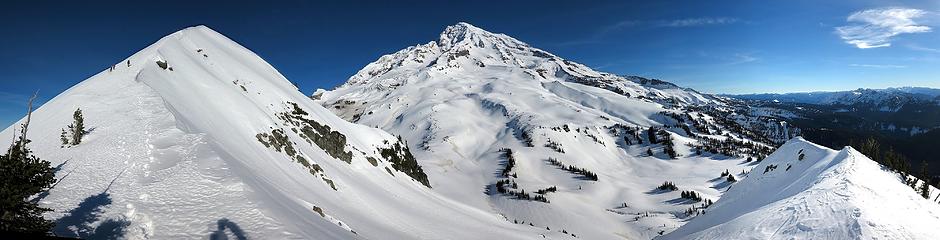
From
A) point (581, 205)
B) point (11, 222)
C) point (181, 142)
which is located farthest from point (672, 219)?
point (11, 222)

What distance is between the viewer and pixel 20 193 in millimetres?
13883

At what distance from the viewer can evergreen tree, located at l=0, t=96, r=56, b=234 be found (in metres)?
13.3

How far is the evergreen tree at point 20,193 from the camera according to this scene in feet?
43.7

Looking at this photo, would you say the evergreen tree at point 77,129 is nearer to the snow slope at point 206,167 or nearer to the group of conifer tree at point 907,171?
the snow slope at point 206,167

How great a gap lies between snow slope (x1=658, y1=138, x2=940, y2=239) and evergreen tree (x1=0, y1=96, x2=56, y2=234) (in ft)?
81.1

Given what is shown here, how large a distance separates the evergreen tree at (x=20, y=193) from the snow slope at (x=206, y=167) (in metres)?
1.28

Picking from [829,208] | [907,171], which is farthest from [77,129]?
[907,171]

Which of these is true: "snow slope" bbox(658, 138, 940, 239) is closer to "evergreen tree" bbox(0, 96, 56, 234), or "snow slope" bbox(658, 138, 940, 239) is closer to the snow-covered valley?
the snow-covered valley

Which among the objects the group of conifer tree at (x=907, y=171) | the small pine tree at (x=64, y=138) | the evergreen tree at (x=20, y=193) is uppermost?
the small pine tree at (x=64, y=138)

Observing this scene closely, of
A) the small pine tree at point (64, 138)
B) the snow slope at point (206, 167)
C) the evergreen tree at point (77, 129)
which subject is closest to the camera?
the snow slope at point (206, 167)

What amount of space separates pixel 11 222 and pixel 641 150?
205 metres

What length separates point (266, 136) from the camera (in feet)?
129

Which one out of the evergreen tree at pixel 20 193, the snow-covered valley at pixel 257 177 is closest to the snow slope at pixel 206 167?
the snow-covered valley at pixel 257 177

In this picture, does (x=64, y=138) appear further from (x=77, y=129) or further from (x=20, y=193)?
(x=20, y=193)
